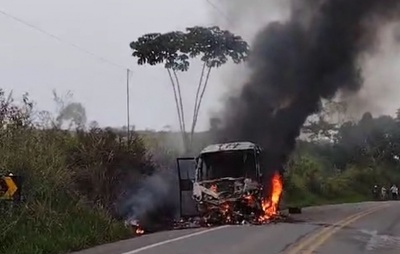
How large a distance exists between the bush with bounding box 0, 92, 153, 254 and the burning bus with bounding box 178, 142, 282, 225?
2141 mm

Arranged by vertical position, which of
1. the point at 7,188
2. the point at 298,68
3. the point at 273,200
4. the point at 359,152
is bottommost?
the point at 273,200

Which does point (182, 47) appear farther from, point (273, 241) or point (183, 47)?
point (273, 241)

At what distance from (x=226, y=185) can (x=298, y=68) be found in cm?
876

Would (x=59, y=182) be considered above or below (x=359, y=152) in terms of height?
below

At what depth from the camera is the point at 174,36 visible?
31.5 meters

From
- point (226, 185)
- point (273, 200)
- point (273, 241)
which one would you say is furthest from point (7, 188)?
point (273, 200)

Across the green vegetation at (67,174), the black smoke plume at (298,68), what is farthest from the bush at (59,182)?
the black smoke plume at (298,68)

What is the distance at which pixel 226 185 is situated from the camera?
70.9 ft

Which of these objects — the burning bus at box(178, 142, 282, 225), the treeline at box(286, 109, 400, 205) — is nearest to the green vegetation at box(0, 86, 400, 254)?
the burning bus at box(178, 142, 282, 225)

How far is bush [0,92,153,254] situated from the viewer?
512 inches

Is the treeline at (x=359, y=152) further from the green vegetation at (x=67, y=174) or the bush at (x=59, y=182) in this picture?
the bush at (x=59, y=182)

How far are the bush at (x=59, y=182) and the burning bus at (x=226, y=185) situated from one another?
214 cm

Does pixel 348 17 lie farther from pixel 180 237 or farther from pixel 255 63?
pixel 180 237

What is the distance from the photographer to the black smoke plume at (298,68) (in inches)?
1073
